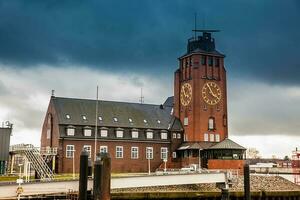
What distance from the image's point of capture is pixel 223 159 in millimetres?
63062

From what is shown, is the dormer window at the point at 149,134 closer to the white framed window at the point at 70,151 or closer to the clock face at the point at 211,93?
the clock face at the point at 211,93

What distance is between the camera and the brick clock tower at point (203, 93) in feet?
224

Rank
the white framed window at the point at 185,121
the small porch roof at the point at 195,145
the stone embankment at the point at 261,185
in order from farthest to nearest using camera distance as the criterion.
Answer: the white framed window at the point at 185,121 → the small porch roof at the point at 195,145 → the stone embankment at the point at 261,185

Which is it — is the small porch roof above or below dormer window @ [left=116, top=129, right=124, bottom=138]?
below

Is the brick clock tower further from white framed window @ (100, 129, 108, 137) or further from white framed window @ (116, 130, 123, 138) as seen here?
white framed window @ (100, 129, 108, 137)

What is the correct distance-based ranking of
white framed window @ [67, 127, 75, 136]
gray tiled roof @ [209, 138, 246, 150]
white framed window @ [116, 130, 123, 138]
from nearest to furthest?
white framed window @ [67, 127, 75, 136]
gray tiled roof @ [209, 138, 246, 150]
white framed window @ [116, 130, 123, 138]

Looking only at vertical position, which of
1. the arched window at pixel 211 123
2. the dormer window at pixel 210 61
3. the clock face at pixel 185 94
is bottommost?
the arched window at pixel 211 123

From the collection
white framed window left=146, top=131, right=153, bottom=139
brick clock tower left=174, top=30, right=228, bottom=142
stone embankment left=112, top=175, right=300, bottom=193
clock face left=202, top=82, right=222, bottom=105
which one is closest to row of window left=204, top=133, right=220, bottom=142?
brick clock tower left=174, top=30, right=228, bottom=142

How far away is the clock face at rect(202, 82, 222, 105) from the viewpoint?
6900cm

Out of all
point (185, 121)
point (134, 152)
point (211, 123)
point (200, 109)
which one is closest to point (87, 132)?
point (134, 152)

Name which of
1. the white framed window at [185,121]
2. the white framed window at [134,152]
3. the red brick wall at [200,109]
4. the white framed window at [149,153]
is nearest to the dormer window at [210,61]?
the red brick wall at [200,109]

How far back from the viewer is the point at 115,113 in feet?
221

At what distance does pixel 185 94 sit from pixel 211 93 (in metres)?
4.18

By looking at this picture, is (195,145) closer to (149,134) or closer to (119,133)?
(149,134)
